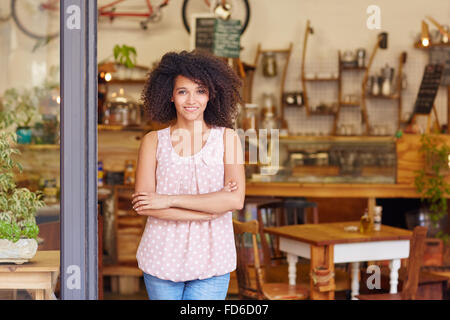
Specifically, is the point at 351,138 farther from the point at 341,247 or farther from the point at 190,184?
the point at 190,184

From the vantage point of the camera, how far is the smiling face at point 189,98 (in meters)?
2.36

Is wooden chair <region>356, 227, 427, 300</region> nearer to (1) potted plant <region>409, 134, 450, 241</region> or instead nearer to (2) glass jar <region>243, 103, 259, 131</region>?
(1) potted plant <region>409, 134, 450, 241</region>

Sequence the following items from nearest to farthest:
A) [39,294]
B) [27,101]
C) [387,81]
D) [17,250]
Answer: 1. [39,294]
2. [17,250]
3. [27,101]
4. [387,81]

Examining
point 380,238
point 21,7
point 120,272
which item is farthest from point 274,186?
point 21,7

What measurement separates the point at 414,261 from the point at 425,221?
212 cm

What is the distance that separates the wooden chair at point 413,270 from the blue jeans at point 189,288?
2001 millimetres

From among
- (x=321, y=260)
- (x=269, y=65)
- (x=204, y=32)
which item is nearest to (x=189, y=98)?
(x=321, y=260)

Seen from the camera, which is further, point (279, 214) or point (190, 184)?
point (279, 214)

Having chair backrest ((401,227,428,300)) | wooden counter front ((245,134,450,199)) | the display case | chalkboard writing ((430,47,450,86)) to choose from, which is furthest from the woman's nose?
chalkboard writing ((430,47,450,86))

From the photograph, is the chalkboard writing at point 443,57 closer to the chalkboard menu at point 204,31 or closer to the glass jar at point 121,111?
the chalkboard menu at point 204,31

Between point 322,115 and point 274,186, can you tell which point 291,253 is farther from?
point 322,115

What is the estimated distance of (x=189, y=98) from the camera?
2359 millimetres

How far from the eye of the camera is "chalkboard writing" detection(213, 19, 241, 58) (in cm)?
621

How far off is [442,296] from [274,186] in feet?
6.60
